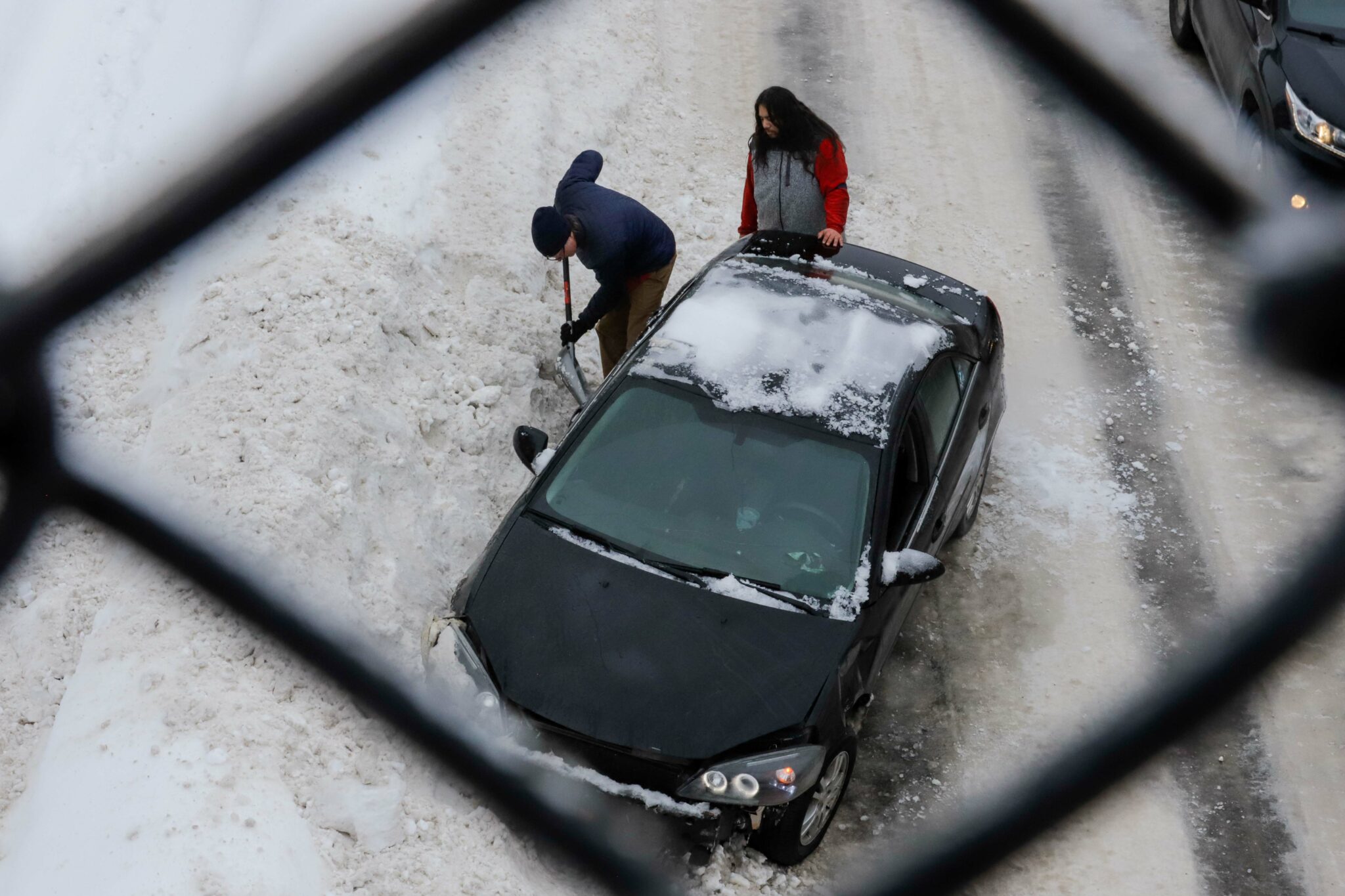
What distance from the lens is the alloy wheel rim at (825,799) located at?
4.08 meters

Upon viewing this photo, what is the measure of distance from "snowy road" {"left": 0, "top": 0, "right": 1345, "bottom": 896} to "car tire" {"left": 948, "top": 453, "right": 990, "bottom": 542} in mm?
116

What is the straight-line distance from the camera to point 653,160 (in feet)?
27.8

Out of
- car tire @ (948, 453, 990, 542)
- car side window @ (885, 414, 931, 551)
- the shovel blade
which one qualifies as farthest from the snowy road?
car side window @ (885, 414, 931, 551)

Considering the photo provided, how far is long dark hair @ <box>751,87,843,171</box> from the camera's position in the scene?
561 cm

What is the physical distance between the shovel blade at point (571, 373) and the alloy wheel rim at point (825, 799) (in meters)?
2.54

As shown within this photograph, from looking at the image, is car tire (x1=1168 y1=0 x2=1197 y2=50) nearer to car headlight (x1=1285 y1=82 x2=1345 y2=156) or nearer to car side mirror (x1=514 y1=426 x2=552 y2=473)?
car side mirror (x1=514 y1=426 x2=552 y2=473)

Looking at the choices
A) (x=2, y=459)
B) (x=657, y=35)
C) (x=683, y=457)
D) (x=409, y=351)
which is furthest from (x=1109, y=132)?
(x=657, y=35)

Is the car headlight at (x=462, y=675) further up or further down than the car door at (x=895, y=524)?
further down

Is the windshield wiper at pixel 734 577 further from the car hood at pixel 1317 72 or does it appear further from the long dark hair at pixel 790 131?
the long dark hair at pixel 790 131

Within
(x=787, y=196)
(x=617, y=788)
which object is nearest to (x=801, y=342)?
(x=787, y=196)

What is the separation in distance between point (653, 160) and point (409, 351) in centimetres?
324

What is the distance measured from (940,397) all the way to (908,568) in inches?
39.7

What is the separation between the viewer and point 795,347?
4.76 m

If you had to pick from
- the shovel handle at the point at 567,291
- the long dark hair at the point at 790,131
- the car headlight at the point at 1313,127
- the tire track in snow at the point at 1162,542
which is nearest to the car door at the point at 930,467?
the tire track in snow at the point at 1162,542
